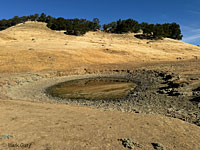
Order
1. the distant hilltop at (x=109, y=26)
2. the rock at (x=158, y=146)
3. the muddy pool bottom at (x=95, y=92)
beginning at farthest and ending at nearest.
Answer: the distant hilltop at (x=109, y=26) → the muddy pool bottom at (x=95, y=92) → the rock at (x=158, y=146)

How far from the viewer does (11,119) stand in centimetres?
832

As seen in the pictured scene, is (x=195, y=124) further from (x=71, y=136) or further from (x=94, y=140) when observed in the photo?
(x=71, y=136)

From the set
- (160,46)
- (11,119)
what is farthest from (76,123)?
(160,46)

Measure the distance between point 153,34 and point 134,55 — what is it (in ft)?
115

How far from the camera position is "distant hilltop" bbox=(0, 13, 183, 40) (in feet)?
240

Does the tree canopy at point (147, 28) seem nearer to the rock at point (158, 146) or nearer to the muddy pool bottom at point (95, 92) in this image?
the muddy pool bottom at point (95, 92)

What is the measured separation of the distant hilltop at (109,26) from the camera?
7325 cm

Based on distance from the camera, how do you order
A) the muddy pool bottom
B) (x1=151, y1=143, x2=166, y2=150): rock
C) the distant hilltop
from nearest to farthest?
(x1=151, y1=143, x2=166, y2=150): rock
the muddy pool bottom
the distant hilltop

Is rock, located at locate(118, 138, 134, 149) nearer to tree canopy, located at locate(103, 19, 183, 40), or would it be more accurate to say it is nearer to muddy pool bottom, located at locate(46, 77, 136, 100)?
muddy pool bottom, located at locate(46, 77, 136, 100)

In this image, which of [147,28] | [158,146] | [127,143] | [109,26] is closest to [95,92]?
[127,143]

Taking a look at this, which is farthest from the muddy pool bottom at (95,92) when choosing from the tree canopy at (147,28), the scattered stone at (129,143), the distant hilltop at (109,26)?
the tree canopy at (147,28)

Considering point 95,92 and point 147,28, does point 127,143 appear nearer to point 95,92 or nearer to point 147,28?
point 95,92

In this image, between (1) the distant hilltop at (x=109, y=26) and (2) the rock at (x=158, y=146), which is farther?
(1) the distant hilltop at (x=109, y=26)

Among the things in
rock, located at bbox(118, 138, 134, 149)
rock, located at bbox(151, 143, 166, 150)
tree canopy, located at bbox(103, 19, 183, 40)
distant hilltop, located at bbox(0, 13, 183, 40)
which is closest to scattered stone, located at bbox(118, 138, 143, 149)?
rock, located at bbox(118, 138, 134, 149)
